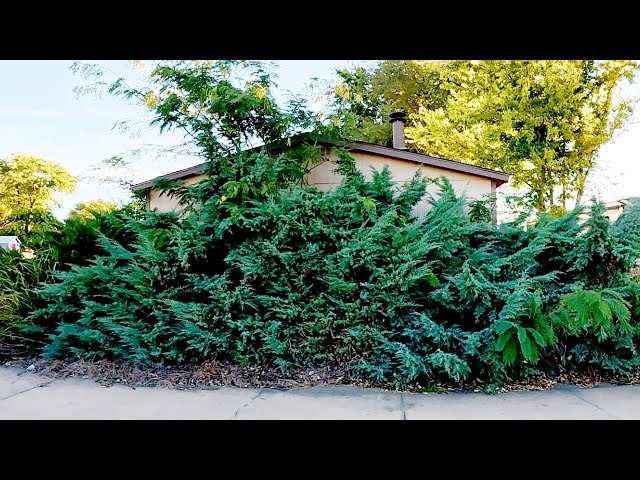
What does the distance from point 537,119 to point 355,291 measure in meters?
9.61

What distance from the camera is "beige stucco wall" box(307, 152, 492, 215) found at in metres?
6.68

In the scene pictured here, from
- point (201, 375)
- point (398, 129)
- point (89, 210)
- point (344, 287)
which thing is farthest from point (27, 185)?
point (344, 287)

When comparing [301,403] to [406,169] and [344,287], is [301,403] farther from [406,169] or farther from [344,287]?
[406,169]

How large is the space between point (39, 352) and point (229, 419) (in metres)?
3.42

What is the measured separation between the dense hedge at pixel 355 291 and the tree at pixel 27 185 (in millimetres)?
22496

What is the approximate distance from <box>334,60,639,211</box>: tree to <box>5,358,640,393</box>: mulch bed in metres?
8.19

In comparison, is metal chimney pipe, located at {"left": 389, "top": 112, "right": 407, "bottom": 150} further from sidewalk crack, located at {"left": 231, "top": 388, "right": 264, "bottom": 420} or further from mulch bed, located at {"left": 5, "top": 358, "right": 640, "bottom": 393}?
sidewalk crack, located at {"left": 231, "top": 388, "right": 264, "bottom": 420}

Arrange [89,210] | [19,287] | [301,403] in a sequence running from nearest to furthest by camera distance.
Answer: [301,403]
[19,287]
[89,210]

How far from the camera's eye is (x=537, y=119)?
457 inches

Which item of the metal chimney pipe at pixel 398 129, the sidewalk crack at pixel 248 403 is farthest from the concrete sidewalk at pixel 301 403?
the metal chimney pipe at pixel 398 129

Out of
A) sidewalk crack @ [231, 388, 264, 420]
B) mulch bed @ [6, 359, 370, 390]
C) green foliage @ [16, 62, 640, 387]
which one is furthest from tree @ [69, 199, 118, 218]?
sidewalk crack @ [231, 388, 264, 420]
